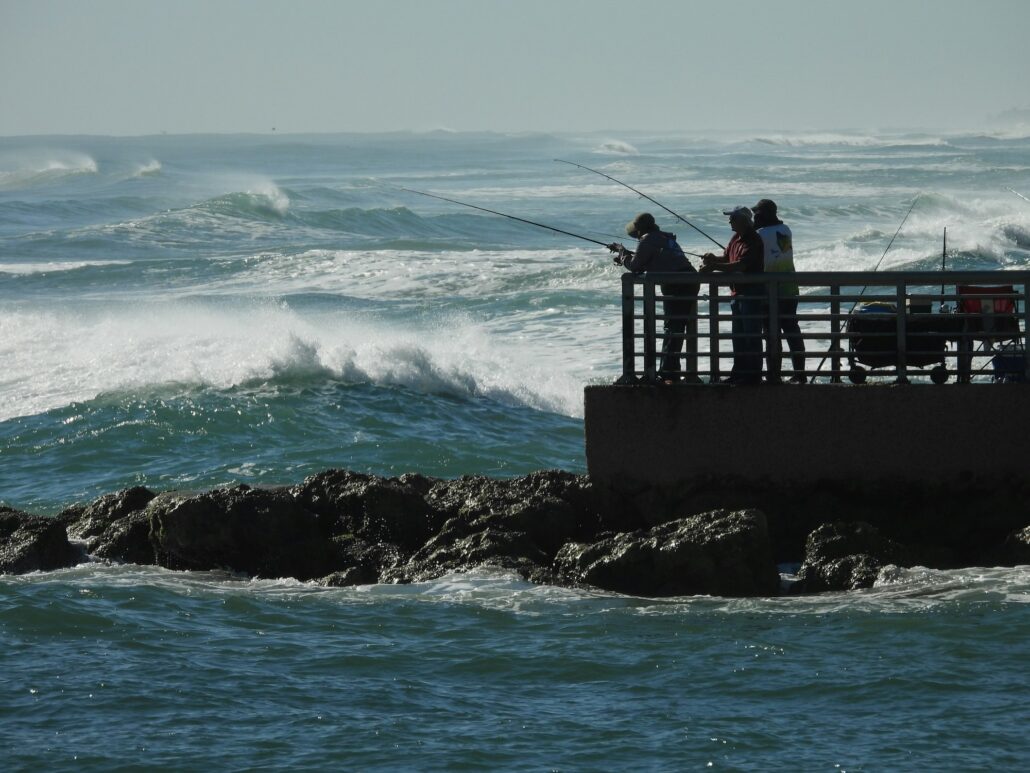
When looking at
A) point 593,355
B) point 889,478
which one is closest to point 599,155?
point 593,355

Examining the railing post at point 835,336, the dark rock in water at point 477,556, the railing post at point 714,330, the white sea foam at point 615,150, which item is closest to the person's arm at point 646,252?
the railing post at point 714,330

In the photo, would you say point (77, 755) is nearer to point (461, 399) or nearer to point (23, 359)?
point (461, 399)

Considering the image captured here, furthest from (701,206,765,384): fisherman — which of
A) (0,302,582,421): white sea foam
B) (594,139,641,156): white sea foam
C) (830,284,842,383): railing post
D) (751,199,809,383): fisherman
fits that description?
(594,139,641,156): white sea foam

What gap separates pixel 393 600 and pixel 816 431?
2.86 m

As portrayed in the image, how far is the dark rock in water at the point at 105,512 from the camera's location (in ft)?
37.7

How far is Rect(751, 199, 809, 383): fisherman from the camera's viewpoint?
404 inches

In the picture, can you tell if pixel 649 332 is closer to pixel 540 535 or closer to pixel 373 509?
pixel 540 535

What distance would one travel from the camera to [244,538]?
10.6m

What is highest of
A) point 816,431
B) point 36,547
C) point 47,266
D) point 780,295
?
point 780,295

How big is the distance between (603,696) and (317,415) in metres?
9.38

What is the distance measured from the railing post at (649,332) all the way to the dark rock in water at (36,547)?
157 inches

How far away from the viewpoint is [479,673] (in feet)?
27.9

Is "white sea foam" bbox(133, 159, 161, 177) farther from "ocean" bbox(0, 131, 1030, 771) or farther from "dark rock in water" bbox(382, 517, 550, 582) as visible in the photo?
"dark rock in water" bbox(382, 517, 550, 582)

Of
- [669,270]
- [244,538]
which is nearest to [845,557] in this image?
[669,270]
